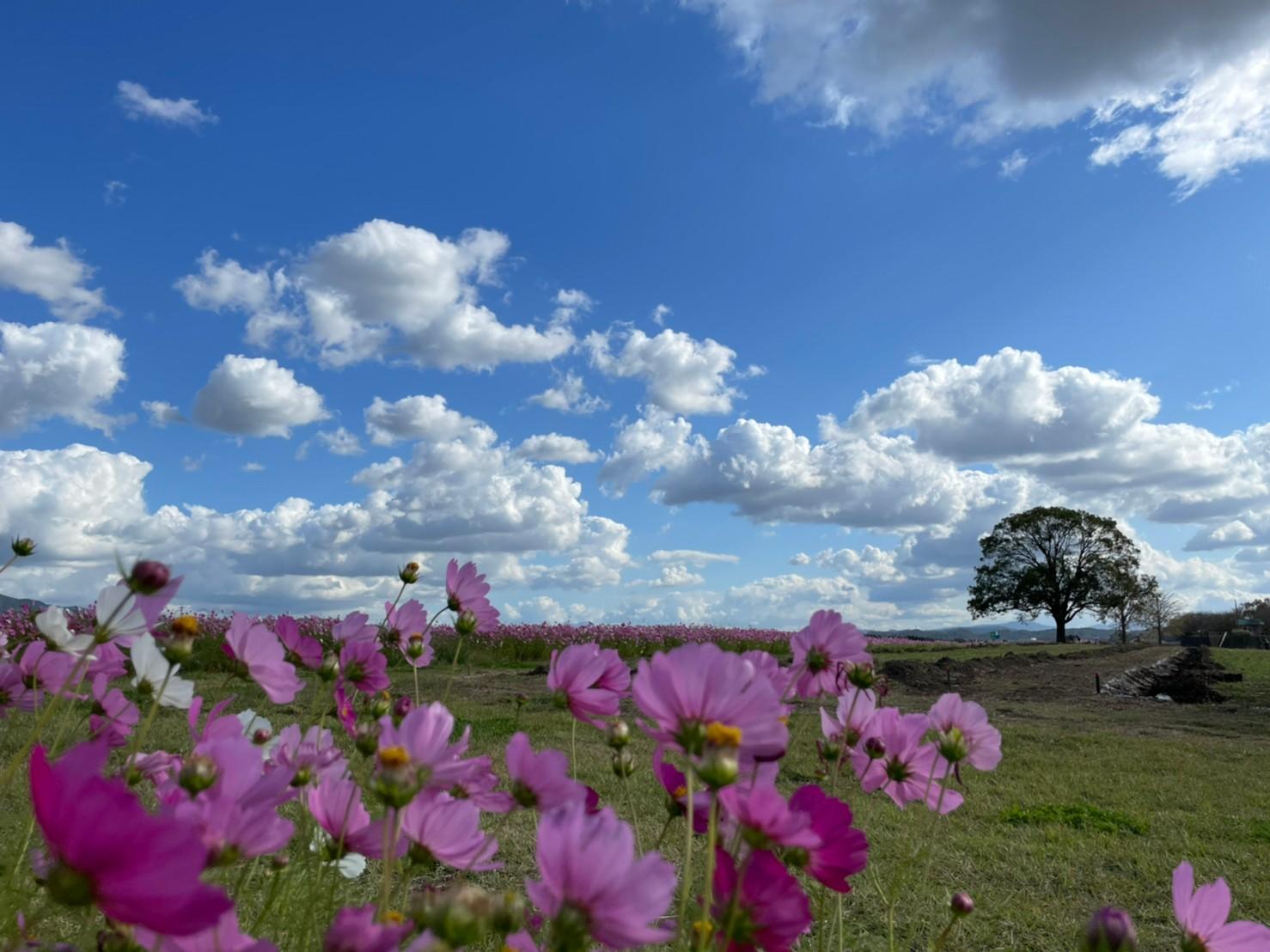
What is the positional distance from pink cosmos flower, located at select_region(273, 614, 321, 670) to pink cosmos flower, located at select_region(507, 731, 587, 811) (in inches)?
21.5

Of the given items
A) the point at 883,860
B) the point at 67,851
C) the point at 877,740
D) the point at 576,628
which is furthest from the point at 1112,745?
the point at 576,628

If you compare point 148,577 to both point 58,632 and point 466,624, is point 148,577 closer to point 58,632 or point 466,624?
point 466,624

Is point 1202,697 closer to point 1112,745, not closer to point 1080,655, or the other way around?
point 1112,745

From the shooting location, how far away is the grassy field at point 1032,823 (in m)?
2.42

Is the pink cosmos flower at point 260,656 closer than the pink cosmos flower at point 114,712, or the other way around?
the pink cosmos flower at point 260,656

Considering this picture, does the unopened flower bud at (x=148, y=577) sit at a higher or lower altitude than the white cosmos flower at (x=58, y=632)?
higher

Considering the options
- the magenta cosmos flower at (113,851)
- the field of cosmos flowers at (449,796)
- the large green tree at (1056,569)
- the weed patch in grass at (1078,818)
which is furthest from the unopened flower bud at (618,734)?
the large green tree at (1056,569)

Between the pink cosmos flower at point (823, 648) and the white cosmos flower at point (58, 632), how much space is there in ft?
Result: 3.15

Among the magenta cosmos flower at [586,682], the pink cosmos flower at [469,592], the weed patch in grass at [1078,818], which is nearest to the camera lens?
the magenta cosmos flower at [586,682]

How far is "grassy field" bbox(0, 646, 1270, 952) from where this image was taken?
2.42m

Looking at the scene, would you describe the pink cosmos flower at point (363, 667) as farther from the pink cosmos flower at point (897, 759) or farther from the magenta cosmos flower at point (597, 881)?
the magenta cosmos flower at point (597, 881)

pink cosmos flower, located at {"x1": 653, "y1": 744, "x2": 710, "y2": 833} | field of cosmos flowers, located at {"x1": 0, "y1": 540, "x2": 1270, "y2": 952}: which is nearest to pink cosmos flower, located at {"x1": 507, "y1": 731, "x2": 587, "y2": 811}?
field of cosmos flowers, located at {"x1": 0, "y1": 540, "x2": 1270, "y2": 952}

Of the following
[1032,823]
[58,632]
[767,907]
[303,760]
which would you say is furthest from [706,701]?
[1032,823]

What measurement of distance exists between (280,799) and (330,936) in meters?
0.13
